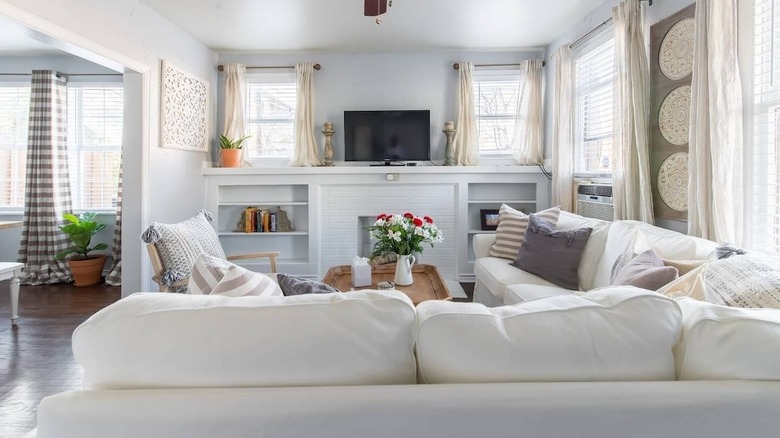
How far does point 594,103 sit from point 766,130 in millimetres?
1844

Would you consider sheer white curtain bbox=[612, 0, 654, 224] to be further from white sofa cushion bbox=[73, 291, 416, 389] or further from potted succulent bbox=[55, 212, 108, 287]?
potted succulent bbox=[55, 212, 108, 287]

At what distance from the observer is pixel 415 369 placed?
89cm

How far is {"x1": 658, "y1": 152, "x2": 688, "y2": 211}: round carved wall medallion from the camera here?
2.71 metres

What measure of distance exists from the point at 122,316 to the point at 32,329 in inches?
132

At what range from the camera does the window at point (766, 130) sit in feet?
6.84

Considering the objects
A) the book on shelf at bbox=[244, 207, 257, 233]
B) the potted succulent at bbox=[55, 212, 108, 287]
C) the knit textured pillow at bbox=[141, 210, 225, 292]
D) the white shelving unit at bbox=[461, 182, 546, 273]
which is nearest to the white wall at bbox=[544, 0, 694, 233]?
the white shelving unit at bbox=[461, 182, 546, 273]

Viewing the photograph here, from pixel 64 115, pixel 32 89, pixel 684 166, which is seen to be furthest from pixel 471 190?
pixel 32 89

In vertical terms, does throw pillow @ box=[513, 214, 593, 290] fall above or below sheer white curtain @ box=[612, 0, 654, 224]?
below

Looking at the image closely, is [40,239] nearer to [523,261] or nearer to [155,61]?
[155,61]

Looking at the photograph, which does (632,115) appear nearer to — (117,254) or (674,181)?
(674,181)

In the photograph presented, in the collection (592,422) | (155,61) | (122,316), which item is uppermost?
(155,61)

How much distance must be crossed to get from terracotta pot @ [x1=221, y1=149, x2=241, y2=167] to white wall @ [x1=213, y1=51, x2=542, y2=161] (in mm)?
1026

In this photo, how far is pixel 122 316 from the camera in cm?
85

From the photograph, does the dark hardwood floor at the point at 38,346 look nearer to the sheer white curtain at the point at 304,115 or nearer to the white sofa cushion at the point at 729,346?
the sheer white curtain at the point at 304,115
